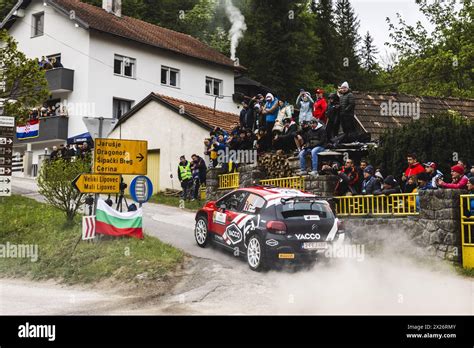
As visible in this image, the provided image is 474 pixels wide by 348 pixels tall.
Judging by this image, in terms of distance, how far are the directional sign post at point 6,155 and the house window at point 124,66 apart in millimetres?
18494

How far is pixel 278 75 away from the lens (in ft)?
148

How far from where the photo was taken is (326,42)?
185ft

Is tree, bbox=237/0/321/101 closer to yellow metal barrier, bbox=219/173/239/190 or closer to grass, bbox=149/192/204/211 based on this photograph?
grass, bbox=149/192/204/211

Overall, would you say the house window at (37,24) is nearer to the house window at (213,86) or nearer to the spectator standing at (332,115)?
the house window at (213,86)

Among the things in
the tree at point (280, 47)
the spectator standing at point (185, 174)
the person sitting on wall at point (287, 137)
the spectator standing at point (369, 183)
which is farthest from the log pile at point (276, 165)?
the tree at point (280, 47)

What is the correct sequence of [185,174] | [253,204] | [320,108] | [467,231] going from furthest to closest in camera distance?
[185,174]
[320,108]
[253,204]
[467,231]

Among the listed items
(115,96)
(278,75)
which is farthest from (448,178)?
(278,75)

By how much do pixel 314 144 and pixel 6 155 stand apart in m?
Answer: 9.26

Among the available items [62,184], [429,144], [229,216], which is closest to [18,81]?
[62,184]

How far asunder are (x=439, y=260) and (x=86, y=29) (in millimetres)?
27004

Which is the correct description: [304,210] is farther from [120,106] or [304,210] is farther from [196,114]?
[120,106]

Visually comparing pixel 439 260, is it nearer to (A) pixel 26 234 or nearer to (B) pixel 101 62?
(A) pixel 26 234

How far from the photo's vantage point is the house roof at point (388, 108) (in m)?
22.7

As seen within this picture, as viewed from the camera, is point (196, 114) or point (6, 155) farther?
point (196, 114)
